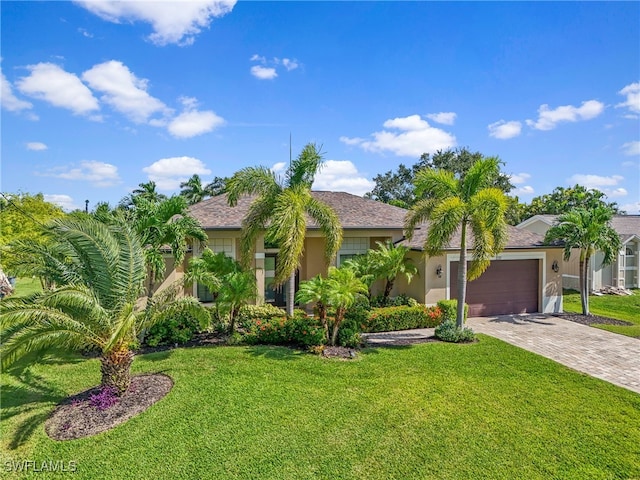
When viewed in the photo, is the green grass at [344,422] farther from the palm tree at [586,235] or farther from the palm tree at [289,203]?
the palm tree at [586,235]

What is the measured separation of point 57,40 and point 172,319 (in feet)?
31.9

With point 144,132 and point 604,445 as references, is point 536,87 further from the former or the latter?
point 144,132

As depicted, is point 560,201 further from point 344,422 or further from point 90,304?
point 90,304

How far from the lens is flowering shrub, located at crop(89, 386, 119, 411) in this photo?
697 centimetres

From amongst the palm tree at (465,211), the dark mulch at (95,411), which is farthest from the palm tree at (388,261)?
the dark mulch at (95,411)

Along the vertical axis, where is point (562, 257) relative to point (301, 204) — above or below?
below

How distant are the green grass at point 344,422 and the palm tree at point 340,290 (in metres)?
1.53

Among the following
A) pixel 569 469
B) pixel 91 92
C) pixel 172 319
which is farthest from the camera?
pixel 91 92

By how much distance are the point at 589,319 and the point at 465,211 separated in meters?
9.78

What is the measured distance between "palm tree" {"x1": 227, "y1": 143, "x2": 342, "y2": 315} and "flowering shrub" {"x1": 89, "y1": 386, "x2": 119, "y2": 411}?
207 inches

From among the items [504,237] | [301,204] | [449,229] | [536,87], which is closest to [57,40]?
[301,204]

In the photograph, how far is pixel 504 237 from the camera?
1195 cm

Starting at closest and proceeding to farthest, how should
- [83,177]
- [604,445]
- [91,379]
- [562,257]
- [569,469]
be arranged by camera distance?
[569,469] < [604,445] < [91,379] < [562,257] < [83,177]

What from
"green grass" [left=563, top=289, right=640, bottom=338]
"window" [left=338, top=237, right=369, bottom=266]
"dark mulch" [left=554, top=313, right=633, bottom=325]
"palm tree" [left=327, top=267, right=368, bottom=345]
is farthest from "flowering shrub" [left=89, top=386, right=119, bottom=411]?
"dark mulch" [left=554, top=313, right=633, bottom=325]
